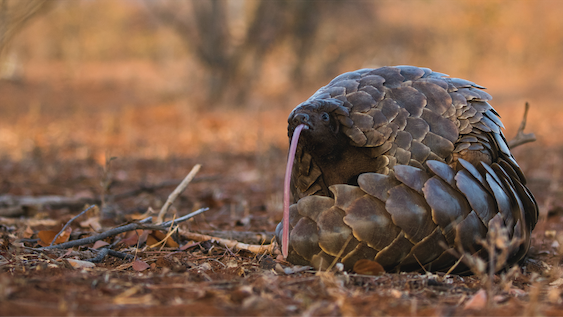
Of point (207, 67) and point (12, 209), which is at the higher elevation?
point (207, 67)

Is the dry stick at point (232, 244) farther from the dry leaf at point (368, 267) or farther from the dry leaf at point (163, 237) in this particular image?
the dry leaf at point (368, 267)

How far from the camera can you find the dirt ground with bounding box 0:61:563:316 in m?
1.60

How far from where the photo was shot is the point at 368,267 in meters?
1.97

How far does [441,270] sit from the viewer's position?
211 centimetres

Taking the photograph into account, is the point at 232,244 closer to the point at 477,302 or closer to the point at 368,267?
the point at 368,267

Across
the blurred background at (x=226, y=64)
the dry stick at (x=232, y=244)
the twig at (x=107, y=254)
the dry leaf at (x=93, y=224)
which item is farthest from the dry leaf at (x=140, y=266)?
the blurred background at (x=226, y=64)

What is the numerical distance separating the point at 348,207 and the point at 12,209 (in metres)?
2.47

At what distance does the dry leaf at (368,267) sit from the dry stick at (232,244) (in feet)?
1.76

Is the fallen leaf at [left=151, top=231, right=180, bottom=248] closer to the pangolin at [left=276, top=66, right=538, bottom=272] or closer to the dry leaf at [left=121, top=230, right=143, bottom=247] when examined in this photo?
the dry leaf at [left=121, top=230, right=143, bottom=247]

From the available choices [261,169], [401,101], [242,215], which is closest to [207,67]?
[261,169]

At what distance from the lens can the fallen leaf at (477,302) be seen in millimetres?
1626

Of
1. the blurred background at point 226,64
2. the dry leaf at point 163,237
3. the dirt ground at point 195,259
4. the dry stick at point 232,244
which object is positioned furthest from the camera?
the blurred background at point 226,64

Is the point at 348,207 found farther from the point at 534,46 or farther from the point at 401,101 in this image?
the point at 534,46

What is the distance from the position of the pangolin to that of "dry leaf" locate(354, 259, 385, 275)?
0.04m
